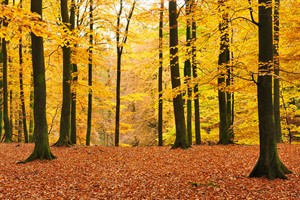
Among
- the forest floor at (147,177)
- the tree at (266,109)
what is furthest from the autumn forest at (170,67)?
the forest floor at (147,177)

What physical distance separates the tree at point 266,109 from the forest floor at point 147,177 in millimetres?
368

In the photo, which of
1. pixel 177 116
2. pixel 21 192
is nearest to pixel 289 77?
pixel 177 116

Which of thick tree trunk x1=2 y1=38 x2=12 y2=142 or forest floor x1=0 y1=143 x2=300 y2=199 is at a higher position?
thick tree trunk x1=2 y1=38 x2=12 y2=142

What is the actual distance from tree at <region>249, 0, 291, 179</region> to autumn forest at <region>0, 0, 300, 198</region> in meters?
0.03

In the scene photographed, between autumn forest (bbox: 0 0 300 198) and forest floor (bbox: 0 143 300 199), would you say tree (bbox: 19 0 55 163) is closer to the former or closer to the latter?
autumn forest (bbox: 0 0 300 198)

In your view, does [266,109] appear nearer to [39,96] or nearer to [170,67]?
[39,96]

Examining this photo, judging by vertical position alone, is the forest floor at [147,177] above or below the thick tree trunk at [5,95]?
below

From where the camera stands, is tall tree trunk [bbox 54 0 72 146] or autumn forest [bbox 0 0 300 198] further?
tall tree trunk [bbox 54 0 72 146]

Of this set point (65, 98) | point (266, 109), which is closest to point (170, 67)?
point (65, 98)

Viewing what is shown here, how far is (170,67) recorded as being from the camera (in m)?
18.0

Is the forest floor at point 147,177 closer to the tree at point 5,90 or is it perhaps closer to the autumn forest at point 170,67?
the autumn forest at point 170,67

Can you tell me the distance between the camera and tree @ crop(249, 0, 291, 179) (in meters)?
8.64

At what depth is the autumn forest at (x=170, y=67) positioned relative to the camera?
347 inches

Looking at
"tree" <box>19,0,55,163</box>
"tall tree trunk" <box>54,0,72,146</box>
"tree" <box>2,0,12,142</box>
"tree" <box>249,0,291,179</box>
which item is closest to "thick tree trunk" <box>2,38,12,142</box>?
"tree" <box>2,0,12,142</box>
